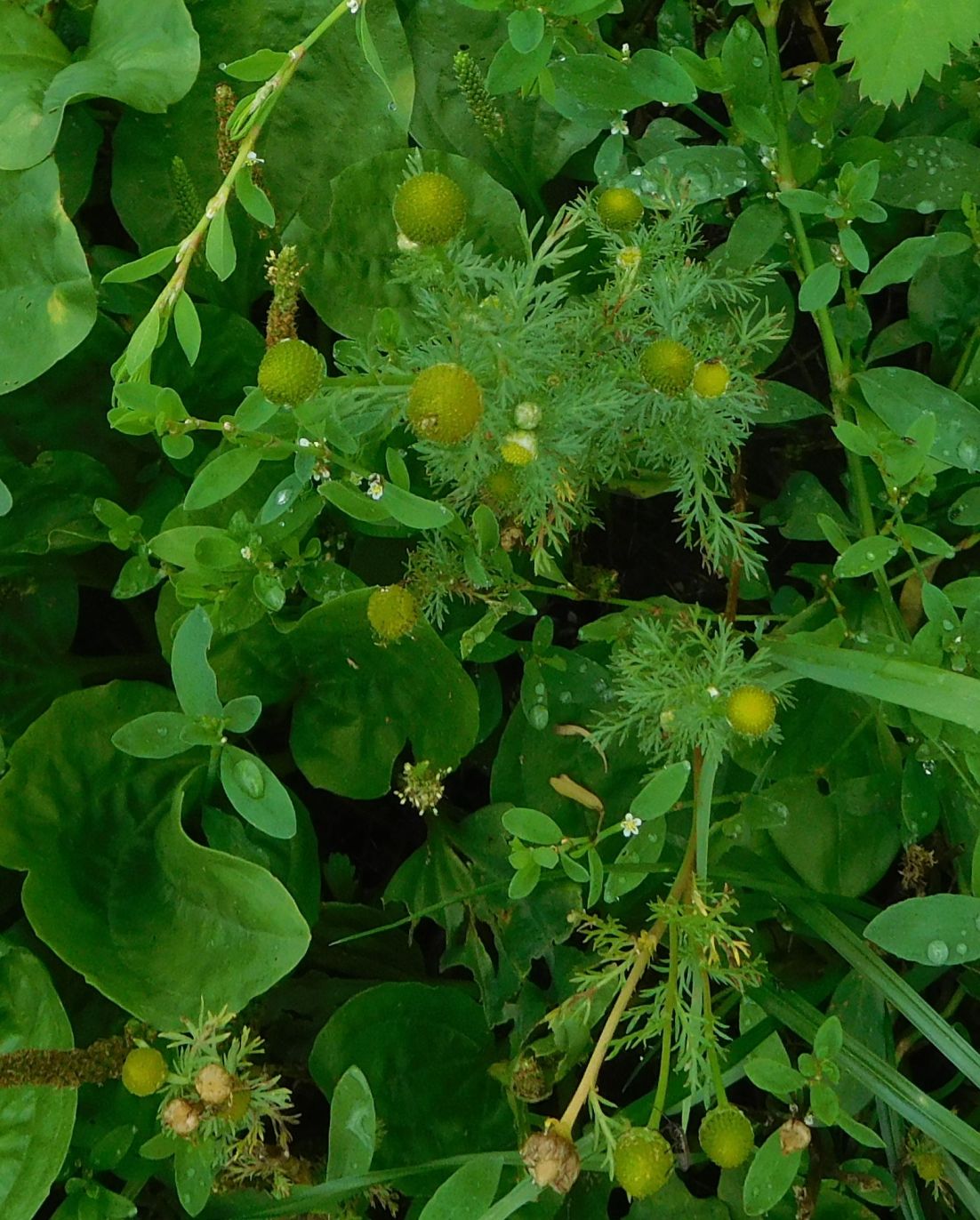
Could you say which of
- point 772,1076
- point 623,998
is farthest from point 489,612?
point 772,1076

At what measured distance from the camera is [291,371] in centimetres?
103

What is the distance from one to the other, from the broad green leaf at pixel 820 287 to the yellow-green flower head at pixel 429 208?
391mm

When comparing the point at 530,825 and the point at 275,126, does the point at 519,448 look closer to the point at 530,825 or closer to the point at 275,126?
the point at 530,825

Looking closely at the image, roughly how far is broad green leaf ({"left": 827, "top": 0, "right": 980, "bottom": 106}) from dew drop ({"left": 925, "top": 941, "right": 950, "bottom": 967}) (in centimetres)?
87

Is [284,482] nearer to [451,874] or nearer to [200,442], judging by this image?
[200,442]

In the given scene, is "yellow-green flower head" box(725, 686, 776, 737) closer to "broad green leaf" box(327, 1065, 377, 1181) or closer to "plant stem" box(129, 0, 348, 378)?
"broad green leaf" box(327, 1065, 377, 1181)

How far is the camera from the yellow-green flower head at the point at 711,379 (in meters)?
1.11

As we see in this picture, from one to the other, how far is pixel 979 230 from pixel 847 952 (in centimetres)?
85

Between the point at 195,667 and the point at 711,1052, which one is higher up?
the point at 195,667

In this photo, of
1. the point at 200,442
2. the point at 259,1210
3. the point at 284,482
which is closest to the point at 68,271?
the point at 200,442

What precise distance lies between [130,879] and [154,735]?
13.5 inches

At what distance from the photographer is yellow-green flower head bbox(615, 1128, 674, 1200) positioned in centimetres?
102

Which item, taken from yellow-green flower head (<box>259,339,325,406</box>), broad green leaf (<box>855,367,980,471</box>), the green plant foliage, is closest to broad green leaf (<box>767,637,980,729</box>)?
the green plant foliage

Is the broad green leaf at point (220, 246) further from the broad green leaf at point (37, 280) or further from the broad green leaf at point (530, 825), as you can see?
the broad green leaf at point (530, 825)
